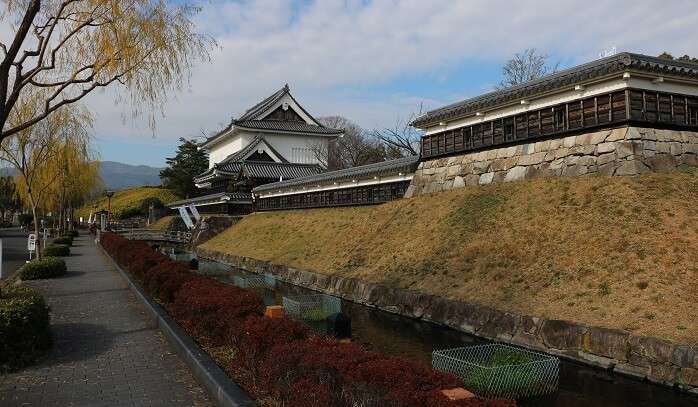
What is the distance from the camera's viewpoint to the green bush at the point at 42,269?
60.2ft

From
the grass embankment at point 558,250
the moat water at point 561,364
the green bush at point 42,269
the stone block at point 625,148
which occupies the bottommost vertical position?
the moat water at point 561,364

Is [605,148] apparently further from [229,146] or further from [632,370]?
[229,146]

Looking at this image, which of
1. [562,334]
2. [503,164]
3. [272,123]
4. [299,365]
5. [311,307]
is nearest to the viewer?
[299,365]

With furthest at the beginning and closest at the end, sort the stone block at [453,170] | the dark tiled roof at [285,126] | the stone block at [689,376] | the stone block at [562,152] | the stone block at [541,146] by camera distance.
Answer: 1. the dark tiled roof at [285,126]
2. the stone block at [453,170]
3. the stone block at [541,146]
4. the stone block at [562,152]
5. the stone block at [689,376]

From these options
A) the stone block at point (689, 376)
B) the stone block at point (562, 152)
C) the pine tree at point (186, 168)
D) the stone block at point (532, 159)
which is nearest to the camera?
the stone block at point (689, 376)

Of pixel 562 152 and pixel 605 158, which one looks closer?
pixel 605 158

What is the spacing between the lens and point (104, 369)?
727cm

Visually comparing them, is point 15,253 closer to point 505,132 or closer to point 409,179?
point 409,179

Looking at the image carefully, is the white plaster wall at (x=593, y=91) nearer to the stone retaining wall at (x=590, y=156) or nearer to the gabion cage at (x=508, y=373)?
the stone retaining wall at (x=590, y=156)

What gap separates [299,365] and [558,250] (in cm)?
941

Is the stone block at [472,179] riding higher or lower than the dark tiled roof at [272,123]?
lower

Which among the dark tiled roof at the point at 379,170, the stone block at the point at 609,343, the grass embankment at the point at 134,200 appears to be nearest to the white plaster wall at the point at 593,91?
the dark tiled roof at the point at 379,170

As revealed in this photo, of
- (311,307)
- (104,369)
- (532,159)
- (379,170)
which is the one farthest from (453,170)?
(104,369)

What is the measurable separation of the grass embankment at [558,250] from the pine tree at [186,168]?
5116 cm
